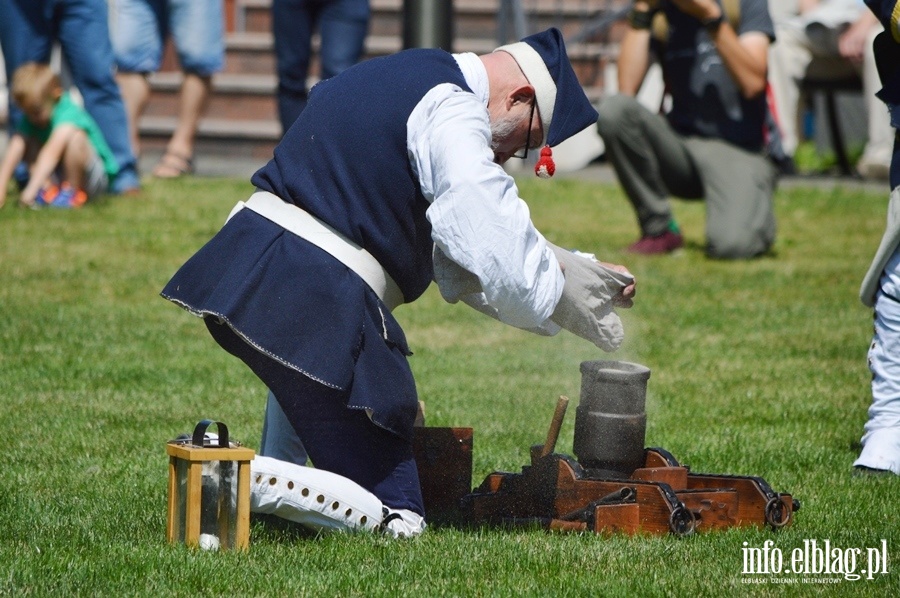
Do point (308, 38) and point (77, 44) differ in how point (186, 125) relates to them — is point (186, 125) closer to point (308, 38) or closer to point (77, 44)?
point (77, 44)

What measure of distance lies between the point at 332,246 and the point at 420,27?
3832 mm

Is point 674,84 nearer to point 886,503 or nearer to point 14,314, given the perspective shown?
point 14,314

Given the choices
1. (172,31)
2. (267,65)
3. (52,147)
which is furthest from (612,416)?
(267,65)

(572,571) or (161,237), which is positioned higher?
(572,571)

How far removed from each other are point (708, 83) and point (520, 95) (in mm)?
5189

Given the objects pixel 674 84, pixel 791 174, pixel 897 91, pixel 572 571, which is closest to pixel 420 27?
pixel 674 84

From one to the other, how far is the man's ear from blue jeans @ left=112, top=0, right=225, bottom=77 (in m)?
6.95

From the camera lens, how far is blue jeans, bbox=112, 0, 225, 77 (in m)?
10.2

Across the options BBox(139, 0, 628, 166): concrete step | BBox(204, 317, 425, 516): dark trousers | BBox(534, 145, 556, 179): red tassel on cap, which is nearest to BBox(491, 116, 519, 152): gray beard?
BBox(534, 145, 556, 179): red tassel on cap

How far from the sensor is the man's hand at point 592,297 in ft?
12.0

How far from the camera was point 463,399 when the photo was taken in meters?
5.59

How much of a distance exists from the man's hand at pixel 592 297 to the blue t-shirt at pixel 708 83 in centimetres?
506

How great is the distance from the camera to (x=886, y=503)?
4.09 m

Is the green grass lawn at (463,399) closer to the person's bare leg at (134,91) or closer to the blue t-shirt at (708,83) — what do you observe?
the person's bare leg at (134,91)
